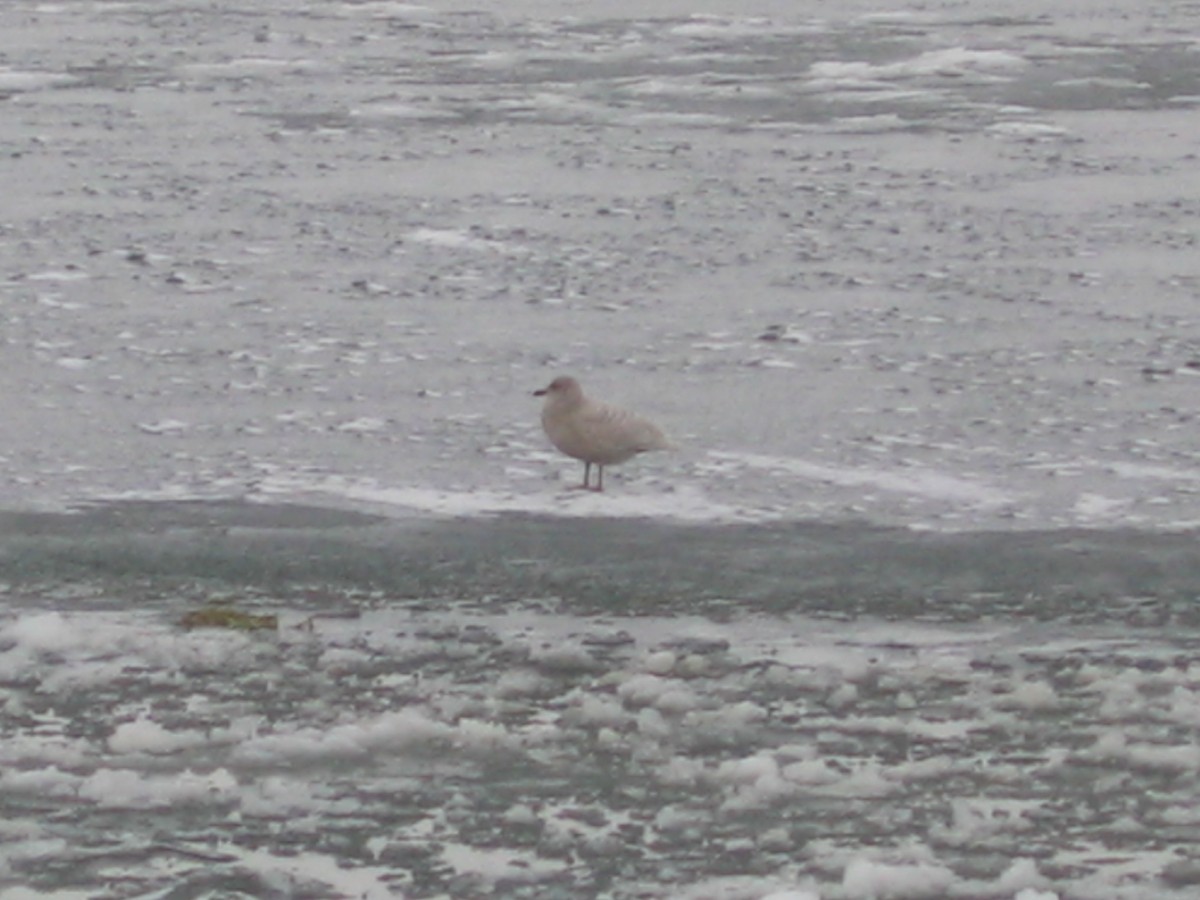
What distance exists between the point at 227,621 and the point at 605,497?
158 cm

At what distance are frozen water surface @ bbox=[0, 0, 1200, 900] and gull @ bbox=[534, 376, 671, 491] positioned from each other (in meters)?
0.15

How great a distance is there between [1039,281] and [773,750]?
5.35 m

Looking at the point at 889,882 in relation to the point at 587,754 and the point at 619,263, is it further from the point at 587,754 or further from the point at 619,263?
the point at 619,263

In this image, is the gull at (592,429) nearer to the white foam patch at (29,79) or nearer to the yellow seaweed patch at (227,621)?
the yellow seaweed patch at (227,621)

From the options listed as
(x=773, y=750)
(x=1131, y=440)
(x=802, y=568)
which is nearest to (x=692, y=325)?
(x=1131, y=440)

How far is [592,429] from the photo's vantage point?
24.9 feet

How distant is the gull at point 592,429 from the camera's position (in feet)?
25.0

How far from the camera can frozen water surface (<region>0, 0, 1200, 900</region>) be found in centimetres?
519

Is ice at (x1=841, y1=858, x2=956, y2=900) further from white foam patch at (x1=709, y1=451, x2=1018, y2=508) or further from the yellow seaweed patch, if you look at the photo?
white foam patch at (x1=709, y1=451, x2=1018, y2=508)

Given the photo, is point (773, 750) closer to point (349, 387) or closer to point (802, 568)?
point (802, 568)

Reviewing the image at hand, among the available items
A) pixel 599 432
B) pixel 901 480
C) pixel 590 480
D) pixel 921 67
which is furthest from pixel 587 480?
pixel 921 67

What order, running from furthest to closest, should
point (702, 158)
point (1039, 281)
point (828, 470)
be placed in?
point (702, 158) → point (1039, 281) → point (828, 470)

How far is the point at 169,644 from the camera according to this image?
20.5ft

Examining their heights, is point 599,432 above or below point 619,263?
above
